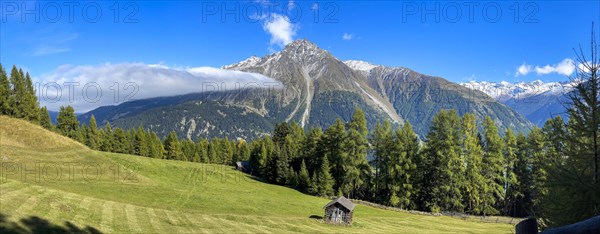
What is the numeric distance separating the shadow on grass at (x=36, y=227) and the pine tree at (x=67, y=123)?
281ft

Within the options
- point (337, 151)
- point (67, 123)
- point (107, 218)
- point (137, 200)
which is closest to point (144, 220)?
point (107, 218)

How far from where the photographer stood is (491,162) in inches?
2296

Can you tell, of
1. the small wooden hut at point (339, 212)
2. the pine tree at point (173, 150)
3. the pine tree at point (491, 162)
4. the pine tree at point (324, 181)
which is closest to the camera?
the small wooden hut at point (339, 212)

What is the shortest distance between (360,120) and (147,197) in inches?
1506

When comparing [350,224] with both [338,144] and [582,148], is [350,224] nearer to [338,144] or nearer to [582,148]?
[338,144]

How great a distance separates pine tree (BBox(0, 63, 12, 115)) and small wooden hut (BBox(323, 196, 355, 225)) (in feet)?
245

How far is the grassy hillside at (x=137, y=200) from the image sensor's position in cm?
2814

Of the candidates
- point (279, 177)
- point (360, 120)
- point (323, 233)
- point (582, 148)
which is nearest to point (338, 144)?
point (360, 120)

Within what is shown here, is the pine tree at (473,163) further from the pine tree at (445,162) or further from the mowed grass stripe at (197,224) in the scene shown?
the mowed grass stripe at (197,224)

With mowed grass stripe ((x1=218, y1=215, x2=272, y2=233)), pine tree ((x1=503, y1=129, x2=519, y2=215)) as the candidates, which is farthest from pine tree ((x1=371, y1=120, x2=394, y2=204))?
mowed grass stripe ((x1=218, y1=215, x2=272, y2=233))

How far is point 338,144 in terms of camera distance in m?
68.8

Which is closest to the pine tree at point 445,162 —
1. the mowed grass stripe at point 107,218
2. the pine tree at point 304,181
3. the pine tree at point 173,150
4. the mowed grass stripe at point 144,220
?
the pine tree at point 304,181

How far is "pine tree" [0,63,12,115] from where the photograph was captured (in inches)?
2964

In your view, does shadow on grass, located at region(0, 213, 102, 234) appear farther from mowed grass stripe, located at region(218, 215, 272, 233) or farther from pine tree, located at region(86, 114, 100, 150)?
pine tree, located at region(86, 114, 100, 150)
